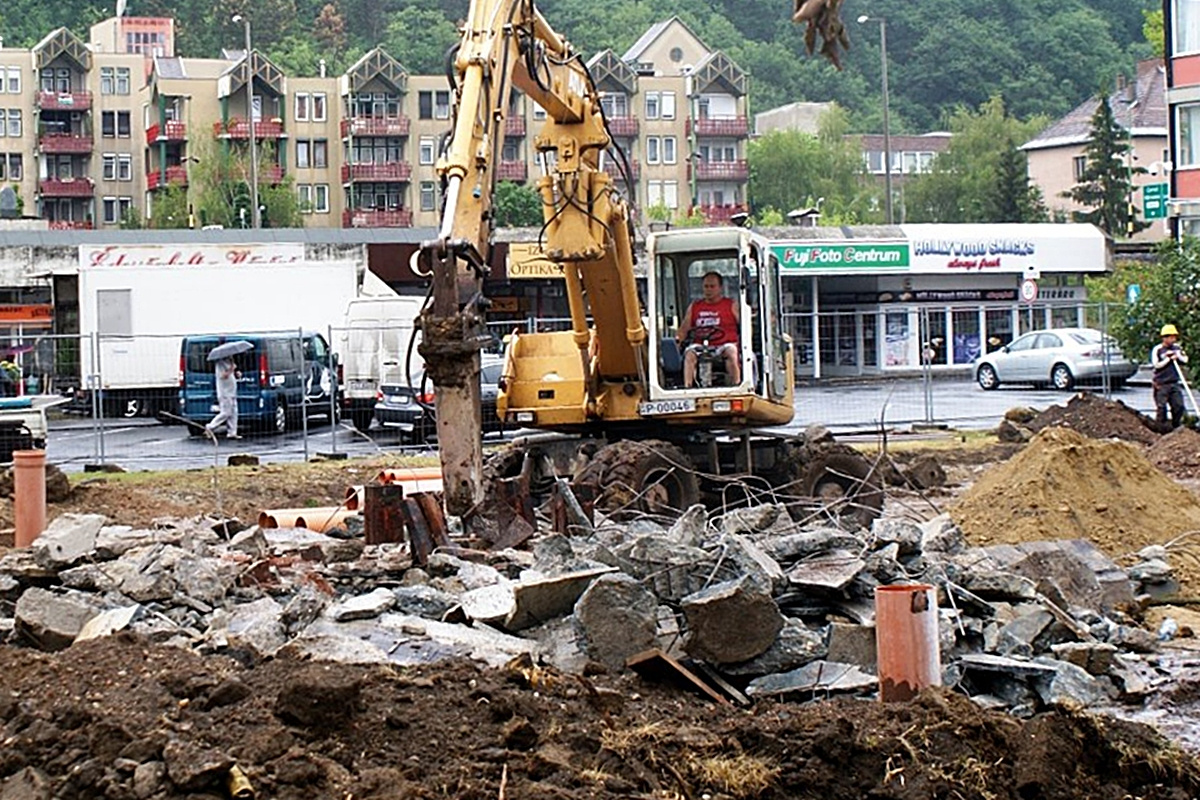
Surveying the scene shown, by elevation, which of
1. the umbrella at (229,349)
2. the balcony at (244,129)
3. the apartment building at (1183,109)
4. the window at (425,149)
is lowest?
the umbrella at (229,349)

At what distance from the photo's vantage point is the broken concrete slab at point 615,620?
9641 millimetres

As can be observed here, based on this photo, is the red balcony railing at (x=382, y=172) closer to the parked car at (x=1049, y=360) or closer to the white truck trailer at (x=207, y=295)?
the white truck trailer at (x=207, y=295)

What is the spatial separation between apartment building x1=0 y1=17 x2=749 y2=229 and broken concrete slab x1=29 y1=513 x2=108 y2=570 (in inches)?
3676

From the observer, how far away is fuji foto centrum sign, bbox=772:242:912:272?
5472cm

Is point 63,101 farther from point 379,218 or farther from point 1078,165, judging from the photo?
point 1078,165

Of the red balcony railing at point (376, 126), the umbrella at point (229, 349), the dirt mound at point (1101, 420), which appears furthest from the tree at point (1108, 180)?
the umbrella at point (229, 349)

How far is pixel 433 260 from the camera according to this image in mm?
13508

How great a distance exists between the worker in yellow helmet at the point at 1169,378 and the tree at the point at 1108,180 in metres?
74.6

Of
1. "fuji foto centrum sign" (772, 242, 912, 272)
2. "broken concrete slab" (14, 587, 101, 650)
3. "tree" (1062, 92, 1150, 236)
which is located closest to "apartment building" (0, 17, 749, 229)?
"tree" (1062, 92, 1150, 236)

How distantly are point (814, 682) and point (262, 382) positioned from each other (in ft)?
79.1

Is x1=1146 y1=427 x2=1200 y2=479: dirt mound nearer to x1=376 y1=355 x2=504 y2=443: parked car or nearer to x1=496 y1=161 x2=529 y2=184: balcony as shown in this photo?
x1=376 y1=355 x2=504 y2=443: parked car

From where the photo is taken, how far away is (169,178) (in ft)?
357

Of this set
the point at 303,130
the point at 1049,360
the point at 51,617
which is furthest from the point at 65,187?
the point at 51,617

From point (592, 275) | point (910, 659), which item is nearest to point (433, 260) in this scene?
point (592, 275)
